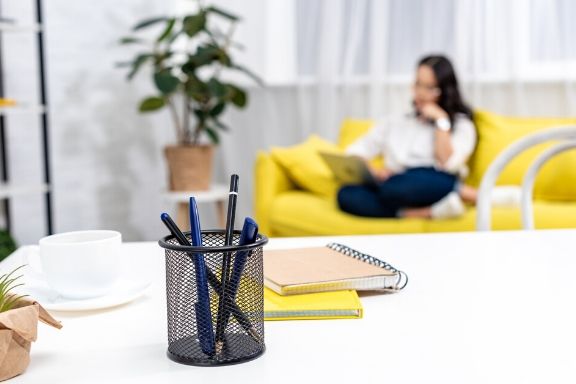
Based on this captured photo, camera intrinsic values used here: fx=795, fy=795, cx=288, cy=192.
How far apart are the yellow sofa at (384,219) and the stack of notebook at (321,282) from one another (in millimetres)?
2074

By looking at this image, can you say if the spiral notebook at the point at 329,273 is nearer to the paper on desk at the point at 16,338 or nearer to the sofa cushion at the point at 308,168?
the paper on desk at the point at 16,338

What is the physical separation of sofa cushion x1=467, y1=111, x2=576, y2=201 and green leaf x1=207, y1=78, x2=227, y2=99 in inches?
43.7

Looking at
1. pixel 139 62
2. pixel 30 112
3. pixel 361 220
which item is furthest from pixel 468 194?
pixel 30 112

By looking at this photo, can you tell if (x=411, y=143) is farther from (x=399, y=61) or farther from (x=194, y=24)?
(x=194, y=24)

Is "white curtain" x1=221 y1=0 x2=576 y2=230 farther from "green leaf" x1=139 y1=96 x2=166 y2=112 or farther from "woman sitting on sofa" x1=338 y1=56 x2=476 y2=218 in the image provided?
"green leaf" x1=139 y1=96 x2=166 y2=112

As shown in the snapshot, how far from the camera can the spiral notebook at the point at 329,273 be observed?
83 centimetres

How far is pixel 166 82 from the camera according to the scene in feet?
11.4

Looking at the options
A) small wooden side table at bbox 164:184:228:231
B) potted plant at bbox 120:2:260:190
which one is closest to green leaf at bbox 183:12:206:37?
potted plant at bbox 120:2:260:190

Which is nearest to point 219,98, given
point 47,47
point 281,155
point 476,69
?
point 281,155

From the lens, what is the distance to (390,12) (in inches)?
155

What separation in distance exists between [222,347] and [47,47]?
3502 millimetres

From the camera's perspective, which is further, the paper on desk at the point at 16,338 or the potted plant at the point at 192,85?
the potted plant at the point at 192,85

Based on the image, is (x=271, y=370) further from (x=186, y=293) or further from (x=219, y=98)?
(x=219, y=98)

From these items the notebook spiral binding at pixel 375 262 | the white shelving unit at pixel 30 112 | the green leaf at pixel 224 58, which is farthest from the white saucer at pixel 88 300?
the green leaf at pixel 224 58
